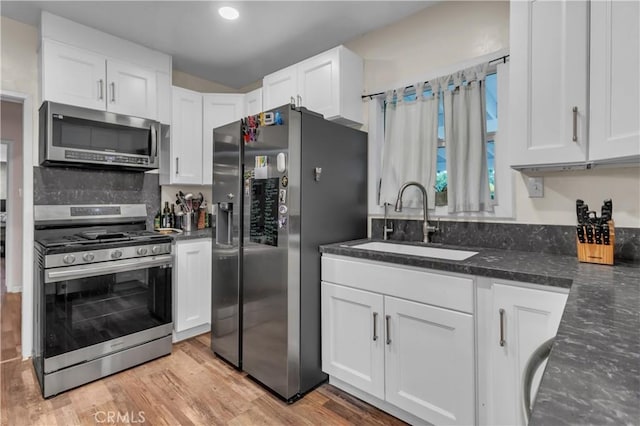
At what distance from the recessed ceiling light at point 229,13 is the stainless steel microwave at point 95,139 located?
1.10 meters

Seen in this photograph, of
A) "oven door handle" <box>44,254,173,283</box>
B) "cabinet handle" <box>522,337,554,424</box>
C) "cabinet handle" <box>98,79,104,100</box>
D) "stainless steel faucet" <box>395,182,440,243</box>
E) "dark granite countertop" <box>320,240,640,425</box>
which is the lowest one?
"oven door handle" <box>44,254,173,283</box>

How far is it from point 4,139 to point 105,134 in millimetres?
2792

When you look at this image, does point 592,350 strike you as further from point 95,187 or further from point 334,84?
point 95,187

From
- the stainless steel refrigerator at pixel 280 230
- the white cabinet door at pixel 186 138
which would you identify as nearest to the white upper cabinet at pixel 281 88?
the stainless steel refrigerator at pixel 280 230

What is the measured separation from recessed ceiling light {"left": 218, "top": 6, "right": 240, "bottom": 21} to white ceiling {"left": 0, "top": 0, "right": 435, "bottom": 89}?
0.04m

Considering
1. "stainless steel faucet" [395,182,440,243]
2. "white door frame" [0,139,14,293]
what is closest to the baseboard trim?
"stainless steel faucet" [395,182,440,243]

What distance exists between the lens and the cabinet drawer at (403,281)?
1494mm

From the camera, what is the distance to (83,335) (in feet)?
6.98

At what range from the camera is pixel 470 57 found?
208cm

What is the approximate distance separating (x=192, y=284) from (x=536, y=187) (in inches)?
102

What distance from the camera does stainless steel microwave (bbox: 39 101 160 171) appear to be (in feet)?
7.64

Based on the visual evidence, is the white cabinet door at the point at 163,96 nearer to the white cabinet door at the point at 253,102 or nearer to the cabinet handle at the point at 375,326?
the white cabinet door at the point at 253,102

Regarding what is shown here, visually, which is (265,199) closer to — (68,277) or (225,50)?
(68,277)

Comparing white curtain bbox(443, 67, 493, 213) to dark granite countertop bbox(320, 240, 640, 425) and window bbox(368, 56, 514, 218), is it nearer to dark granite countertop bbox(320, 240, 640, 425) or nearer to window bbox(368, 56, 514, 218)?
window bbox(368, 56, 514, 218)
